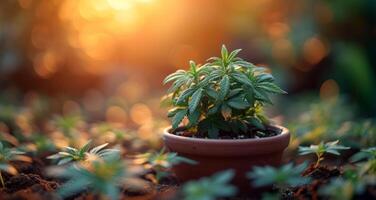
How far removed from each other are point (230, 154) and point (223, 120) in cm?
23

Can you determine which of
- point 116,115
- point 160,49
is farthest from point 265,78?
point 160,49

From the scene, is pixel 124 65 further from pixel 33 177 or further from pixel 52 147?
pixel 33 177

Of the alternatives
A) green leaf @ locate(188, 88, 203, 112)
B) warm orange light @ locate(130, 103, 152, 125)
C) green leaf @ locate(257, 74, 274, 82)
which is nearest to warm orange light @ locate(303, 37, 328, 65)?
warm orange light @ locate(130, 103, 152, 125)

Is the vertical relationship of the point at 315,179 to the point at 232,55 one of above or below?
below

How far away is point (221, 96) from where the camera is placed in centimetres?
234

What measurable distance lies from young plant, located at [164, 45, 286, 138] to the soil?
1 centimetres

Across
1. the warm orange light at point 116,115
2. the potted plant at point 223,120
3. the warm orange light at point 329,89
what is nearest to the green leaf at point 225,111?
the potted plant at point 223,120

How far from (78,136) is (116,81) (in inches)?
129

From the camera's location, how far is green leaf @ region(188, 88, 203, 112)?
2.31 m

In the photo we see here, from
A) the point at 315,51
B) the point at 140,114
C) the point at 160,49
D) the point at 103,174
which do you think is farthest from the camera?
the point at 160,49

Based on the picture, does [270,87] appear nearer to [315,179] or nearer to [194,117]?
[194,117]

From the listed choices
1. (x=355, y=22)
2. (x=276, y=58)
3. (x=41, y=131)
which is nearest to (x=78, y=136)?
(x=41, y=131)

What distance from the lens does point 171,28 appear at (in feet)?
23.3

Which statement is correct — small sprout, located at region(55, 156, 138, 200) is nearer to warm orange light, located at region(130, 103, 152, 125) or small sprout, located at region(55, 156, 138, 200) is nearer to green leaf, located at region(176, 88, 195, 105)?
green leaf, located at region(176, 88, 195, 105)
